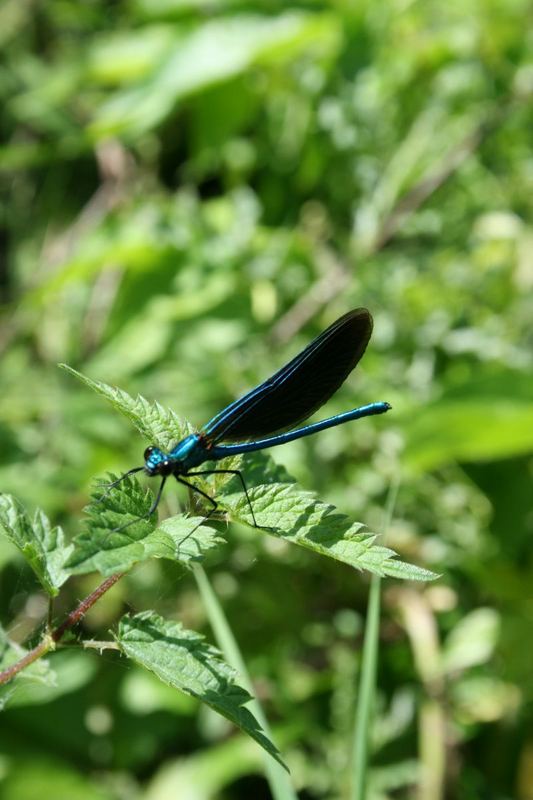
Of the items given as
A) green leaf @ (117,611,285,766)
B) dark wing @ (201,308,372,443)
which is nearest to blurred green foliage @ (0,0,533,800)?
dark wing @ (201,308,372,443)

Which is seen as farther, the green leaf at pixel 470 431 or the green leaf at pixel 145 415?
the green leaf at pixel 470 431

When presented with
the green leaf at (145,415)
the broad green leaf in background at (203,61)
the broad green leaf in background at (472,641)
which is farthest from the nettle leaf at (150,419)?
the broad green leaf in background at (203,61)

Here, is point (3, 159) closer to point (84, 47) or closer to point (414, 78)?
point (84, 47)

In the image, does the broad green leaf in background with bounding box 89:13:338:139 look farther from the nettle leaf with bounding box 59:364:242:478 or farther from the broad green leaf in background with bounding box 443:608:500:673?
the nettle leaf with bounding box 59:364:242:478

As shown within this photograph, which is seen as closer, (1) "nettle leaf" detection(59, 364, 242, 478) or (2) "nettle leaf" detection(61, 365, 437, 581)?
(2) "nettle leaf" detection(61, 365, 437, 581)

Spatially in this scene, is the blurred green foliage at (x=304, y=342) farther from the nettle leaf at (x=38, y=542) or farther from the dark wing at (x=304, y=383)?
the nettle leaf at (x=38, y=542)

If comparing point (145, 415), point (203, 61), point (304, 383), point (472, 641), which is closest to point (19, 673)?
point (145, 415)
